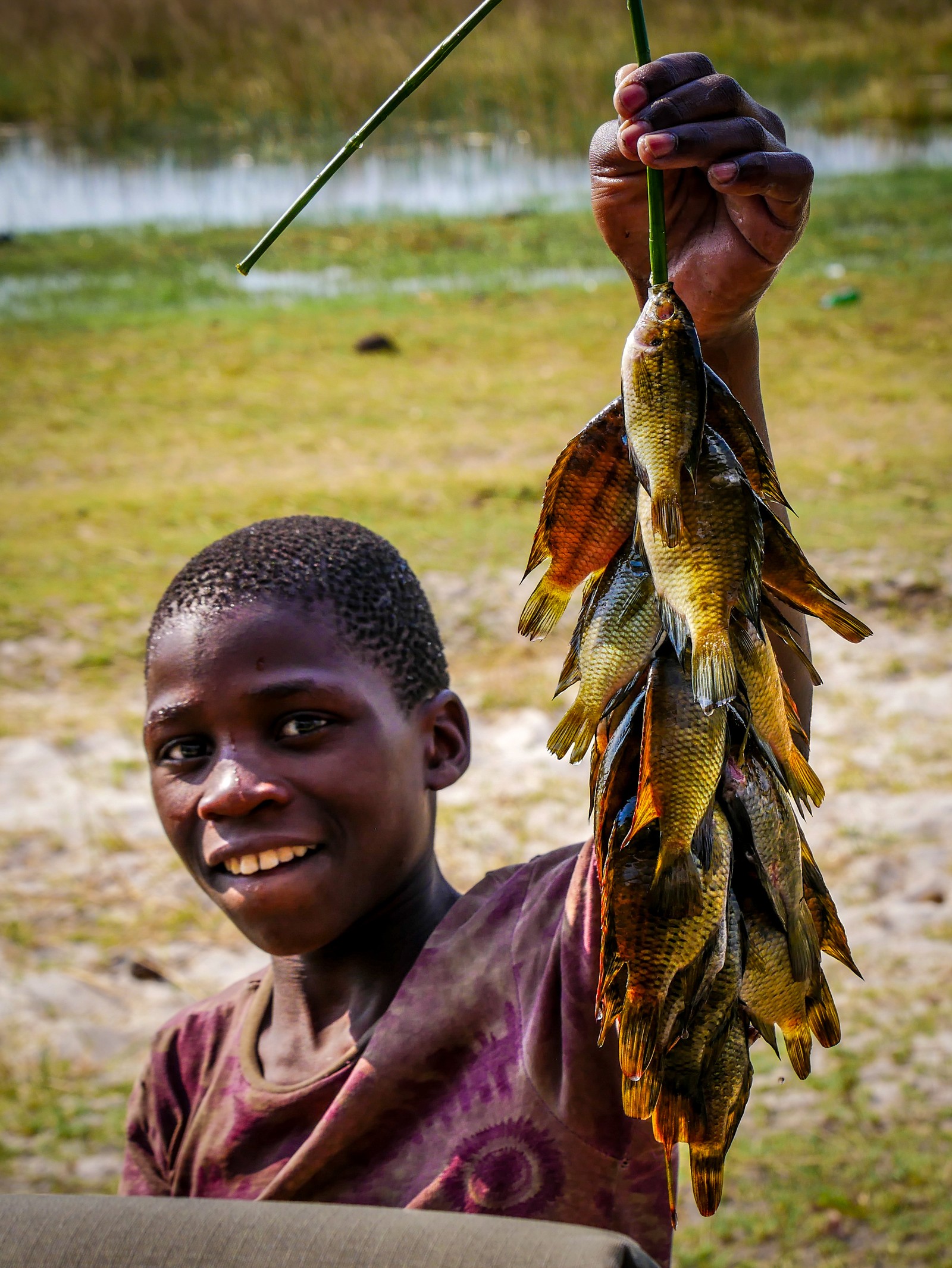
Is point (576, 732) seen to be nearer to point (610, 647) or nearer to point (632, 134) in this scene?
point (610, 647)

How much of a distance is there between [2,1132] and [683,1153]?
5.15 feet

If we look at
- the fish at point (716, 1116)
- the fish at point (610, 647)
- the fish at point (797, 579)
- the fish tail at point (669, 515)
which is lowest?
the fish at point (716, 1116)

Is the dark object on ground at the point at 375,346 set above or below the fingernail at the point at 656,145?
below

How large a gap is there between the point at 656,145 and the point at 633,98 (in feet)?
0.27

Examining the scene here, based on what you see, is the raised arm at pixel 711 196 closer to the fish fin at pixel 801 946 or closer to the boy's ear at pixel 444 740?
the fish fin at pixel 801 946

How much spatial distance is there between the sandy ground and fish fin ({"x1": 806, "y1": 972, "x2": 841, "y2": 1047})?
2237 millimetres

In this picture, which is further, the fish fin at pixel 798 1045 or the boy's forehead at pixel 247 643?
the boy's forehead at pixel 247 643

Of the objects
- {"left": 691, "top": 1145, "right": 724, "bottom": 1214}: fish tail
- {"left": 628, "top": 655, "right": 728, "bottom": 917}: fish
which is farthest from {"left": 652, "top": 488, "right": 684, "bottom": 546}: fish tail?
{"left": 691, "top": 1145, "right": 724, "bottom": 1214}: fish tail

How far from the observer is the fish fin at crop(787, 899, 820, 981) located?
1032mm

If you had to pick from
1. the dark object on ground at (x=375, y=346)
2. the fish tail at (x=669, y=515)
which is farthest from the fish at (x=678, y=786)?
the dark object on ground at (x=375, y=346)

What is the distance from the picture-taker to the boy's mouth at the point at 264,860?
1565 millimetres

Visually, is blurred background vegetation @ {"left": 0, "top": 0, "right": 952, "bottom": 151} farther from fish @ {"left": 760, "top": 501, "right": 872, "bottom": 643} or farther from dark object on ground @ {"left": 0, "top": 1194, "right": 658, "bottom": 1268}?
dark object on ground @ {"left": 0, "top": 1194, "right": 658, "bottom": 1268}

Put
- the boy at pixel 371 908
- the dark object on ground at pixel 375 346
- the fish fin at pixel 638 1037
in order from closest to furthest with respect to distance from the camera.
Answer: the fish fin at pixel 638 1037
the boy at pixel 371 908
the dark object on ground at pixel 375 346

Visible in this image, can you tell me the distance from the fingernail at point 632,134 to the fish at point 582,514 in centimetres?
20
